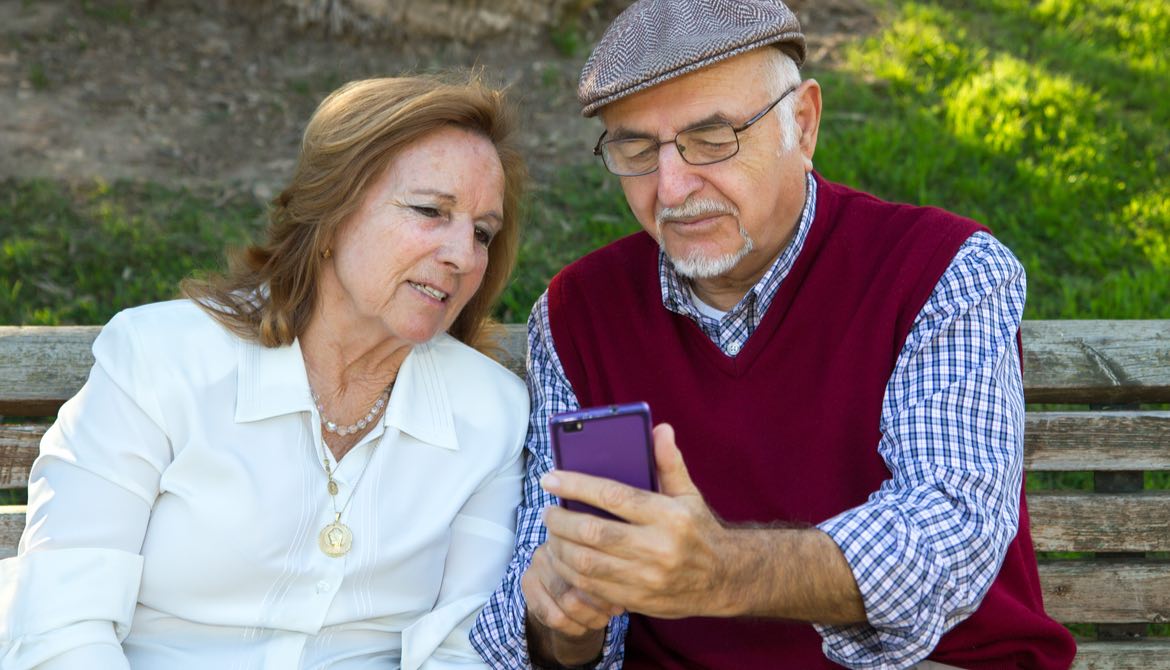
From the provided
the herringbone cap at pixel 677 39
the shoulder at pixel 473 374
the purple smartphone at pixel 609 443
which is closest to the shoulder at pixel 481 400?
the shoulder at pixel 473 374

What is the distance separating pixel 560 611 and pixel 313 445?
811 millimetres

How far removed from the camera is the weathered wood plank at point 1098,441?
324 cm

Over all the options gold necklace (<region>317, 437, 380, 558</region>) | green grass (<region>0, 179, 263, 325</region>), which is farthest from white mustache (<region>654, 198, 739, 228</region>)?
green grass (<region>0, 179, 263, 325</region>)

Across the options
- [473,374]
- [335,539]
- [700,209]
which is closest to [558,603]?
[335,539]

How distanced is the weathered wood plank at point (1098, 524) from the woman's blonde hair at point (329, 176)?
1.68 m

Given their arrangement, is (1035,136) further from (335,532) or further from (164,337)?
(164,337)

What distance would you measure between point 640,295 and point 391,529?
0.87 m

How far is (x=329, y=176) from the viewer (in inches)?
119

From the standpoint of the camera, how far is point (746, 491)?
2.85 metres

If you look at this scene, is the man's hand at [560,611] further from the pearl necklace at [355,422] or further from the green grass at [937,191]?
the green grass at [937,191]

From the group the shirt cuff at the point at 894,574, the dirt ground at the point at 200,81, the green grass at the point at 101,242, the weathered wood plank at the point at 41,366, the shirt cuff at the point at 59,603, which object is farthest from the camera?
the dirt ground at the point at 200,81

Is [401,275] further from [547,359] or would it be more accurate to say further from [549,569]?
[549,569]

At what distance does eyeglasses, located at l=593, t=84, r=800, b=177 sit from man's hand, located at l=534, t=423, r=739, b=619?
93 cm

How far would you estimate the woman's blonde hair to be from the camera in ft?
9.82
